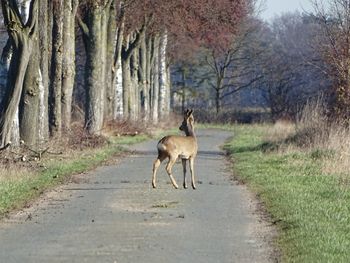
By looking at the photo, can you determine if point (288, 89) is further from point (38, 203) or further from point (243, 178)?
point (38, 203)

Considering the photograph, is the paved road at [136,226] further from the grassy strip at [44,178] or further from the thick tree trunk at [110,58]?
the thick tree trunk at [110,58]

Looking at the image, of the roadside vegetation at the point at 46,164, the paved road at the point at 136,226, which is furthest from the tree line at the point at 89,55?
the paved road at the point at 136,226

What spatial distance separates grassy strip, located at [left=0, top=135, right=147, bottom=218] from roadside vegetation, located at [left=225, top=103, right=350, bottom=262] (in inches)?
152

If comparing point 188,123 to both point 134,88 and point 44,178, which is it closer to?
point 44,178

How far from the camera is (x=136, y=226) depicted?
13625mm

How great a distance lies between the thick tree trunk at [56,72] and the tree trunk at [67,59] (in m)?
0.35

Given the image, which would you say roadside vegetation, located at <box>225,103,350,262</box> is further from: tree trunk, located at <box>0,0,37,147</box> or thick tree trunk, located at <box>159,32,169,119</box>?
thick tree trunk, located at <box>159,32,169,119</box>

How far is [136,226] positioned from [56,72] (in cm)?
1700

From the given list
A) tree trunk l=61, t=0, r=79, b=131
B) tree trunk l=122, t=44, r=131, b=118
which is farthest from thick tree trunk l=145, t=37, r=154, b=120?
tree trunk l=61, t=0, r=79, b=131

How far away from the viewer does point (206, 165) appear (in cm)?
2692

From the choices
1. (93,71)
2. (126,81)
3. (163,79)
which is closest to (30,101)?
(93,71)

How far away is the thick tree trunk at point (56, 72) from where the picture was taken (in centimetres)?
2986

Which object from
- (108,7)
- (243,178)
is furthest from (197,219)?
(108,7)

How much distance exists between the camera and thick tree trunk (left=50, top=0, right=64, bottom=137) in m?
29.9
